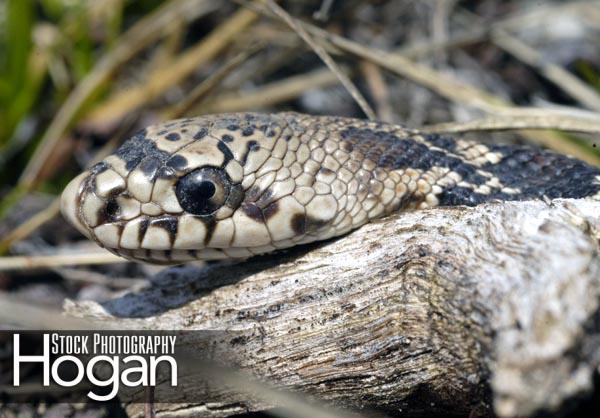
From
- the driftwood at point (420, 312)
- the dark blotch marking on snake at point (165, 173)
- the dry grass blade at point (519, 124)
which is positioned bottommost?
the driftwood at point (420, 312)

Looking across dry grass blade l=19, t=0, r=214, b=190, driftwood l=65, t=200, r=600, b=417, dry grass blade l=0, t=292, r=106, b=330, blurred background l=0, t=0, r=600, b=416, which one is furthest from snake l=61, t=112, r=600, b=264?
dry grass blade l=19, t=0, r=214, b=190

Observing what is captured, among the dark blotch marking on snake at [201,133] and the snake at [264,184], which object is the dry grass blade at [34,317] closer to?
the snake at [264,184]

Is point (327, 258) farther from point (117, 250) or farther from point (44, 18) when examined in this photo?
point (44, 18)

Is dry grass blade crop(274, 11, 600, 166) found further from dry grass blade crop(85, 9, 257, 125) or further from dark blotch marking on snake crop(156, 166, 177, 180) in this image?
dark blotch marking on snake crop(156, 166, 177, 180)

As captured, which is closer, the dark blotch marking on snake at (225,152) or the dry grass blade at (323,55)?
the dark blotch marking on snake at (225,152)

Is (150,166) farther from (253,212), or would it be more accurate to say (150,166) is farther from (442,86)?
(442,86)

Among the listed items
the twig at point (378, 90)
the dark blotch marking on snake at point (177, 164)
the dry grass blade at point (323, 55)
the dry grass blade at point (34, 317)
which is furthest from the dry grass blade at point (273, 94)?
the dry grass blade at point (34, 317)
